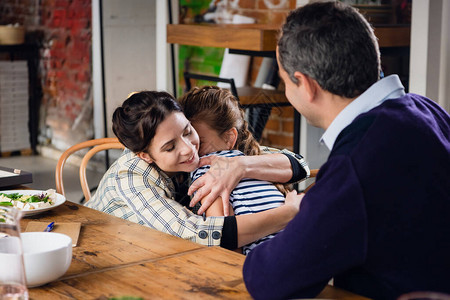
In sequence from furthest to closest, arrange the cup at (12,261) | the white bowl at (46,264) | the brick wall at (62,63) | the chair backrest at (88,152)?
the brick wall at (62,63) < the chair backrest at (88,152) < the white bowl at (46,264) < the cup at (12,261)

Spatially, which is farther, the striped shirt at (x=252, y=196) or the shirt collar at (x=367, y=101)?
the striped shirt at (x=252, y=196)

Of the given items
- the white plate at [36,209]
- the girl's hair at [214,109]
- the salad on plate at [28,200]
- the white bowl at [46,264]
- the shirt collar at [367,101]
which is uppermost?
the shirt collar at [367,101]

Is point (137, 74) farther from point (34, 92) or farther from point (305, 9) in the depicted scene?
point (305, 9)

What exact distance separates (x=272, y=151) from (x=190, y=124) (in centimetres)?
45

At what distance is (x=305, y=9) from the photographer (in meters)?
1.21

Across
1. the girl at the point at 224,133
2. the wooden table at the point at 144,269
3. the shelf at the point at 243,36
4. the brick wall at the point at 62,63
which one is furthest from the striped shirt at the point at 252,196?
the brick wall at the point at 62,63

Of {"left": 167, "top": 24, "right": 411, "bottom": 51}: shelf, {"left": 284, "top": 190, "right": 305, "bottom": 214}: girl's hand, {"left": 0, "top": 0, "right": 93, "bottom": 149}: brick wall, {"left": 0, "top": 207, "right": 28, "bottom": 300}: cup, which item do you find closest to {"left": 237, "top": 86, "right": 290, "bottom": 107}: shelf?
{"left": 167, "top": 24, "right": 411, "bottom": 51}: shelf

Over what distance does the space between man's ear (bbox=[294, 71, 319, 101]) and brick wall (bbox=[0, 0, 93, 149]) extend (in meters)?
4.55

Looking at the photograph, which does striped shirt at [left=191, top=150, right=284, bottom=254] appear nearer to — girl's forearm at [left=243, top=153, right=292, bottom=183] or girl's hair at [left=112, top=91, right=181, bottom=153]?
girl's forearm at [left=243, top=153, right=292, bottom=183]

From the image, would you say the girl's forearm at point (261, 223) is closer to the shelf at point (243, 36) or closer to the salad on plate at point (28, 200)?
the salad on plate at point (28, 200)

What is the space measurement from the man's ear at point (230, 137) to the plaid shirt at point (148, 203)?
0.79 feet

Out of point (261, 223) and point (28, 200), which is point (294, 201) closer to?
point (261, 223)

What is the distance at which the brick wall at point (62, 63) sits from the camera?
5.61m

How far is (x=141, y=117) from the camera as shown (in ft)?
5.83
